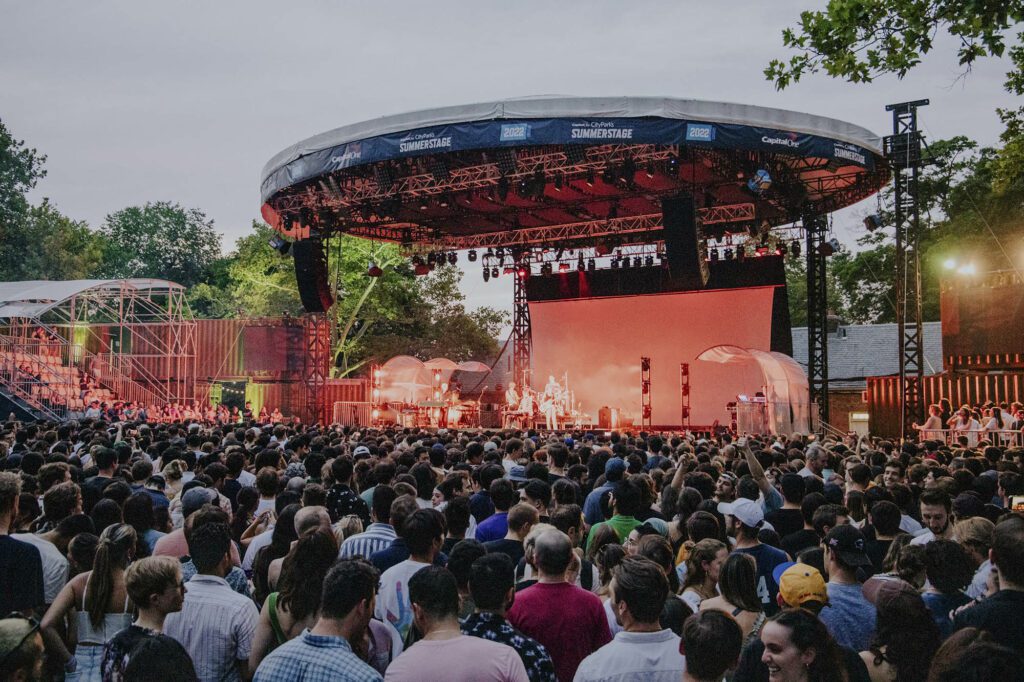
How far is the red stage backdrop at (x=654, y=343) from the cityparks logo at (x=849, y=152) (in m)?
8.18

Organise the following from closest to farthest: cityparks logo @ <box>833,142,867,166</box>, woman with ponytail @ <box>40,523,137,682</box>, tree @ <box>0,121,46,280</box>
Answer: woman with ponytail @ <box>40,523,137,682</box> < cityparks logo @ <box>833,142,867,166</box> < tree @ <box>0,121,46,280</box>

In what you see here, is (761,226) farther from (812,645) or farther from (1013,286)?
(812,645)

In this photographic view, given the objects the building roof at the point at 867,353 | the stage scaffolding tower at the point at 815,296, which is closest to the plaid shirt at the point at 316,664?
the stage scaffolding tower at the point at 815,296

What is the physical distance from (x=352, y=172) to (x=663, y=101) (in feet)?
25.2

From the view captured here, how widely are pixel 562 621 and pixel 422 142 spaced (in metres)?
16.3

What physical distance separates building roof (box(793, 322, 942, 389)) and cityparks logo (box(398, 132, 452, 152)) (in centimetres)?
1951

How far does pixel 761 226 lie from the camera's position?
962 inches

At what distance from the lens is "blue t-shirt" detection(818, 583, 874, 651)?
3752mm

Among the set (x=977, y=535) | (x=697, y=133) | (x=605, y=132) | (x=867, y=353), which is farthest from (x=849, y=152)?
(x=867, y=353)

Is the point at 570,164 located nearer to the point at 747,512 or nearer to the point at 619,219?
the point at 619,219

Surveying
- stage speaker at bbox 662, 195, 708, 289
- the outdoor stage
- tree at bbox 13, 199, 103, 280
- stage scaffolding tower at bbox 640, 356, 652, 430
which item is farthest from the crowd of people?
tree at bbox 13, 199, 103, 280

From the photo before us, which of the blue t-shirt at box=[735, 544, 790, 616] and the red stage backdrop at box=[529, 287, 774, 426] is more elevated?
the red stage backdrop at box=[529, 287, 774, 426]

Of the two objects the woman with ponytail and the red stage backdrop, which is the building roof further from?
the woman with ponytail

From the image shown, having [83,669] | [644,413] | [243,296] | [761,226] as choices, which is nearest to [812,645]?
[83,669]
